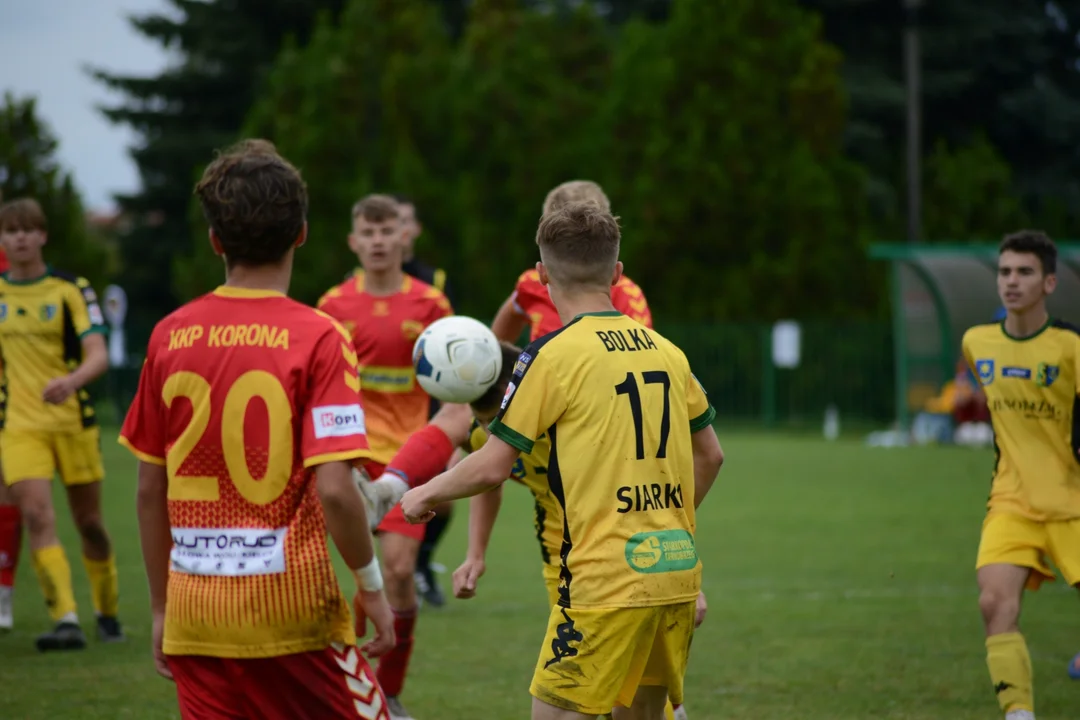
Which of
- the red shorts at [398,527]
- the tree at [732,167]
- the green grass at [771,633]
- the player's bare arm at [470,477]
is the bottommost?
the green grass at [771,633]

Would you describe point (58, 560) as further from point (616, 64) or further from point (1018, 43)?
point (1018, 43)

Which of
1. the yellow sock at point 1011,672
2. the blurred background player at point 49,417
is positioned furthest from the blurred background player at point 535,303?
the blurred background player at point 49,417

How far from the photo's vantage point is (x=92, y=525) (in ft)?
27.9

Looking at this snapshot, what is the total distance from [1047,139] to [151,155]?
28174mm

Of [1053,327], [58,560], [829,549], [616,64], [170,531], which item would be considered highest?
[616,64]

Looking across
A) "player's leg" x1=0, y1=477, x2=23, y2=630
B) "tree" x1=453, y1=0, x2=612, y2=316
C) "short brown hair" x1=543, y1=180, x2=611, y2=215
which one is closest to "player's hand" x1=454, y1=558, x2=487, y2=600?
"short brown hair" x1=543, y1=180, x2=611, y2=215

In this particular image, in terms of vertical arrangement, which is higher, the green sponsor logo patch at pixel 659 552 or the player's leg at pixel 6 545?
the green sponsor logo patch at pixel 659 552

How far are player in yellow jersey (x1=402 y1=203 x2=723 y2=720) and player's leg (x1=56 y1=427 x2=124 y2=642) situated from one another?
4.90 meters

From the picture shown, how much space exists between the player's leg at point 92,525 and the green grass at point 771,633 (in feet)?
A: 0.75

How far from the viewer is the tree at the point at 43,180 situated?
35531 mm

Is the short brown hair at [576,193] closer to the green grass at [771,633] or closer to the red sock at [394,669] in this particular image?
the red sock at [394,669]

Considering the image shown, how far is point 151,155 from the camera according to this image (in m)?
45.6

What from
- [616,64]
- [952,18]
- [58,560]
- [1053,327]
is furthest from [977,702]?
[952,18]

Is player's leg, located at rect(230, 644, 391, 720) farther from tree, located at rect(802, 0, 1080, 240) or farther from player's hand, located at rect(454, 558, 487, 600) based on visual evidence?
tree, located at rect(802, 0, 1080, 240)
